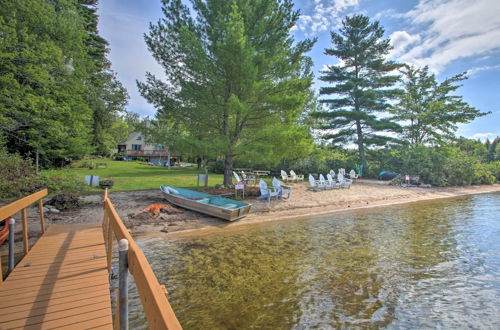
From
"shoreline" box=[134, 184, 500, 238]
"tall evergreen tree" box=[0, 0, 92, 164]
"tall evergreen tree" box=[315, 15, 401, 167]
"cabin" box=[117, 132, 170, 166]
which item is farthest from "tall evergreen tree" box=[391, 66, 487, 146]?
"cabin" box=[117, 132, 170, 166]

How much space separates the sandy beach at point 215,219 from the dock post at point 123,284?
23.3 feet

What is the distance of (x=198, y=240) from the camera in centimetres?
808

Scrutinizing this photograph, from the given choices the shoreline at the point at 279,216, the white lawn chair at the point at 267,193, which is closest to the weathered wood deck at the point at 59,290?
the shoreline at the point at 279,216

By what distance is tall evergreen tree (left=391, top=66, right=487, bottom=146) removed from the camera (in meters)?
27.5

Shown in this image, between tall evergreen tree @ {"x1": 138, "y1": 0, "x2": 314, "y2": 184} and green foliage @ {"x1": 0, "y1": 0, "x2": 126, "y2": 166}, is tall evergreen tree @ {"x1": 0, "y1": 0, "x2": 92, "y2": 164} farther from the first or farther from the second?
tall evergreen tree @ {"x1": 138, "y1": 0, "x2": 314, "y2": 184}

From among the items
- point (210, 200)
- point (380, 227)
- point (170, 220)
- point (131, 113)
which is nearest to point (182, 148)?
point (210, 200)

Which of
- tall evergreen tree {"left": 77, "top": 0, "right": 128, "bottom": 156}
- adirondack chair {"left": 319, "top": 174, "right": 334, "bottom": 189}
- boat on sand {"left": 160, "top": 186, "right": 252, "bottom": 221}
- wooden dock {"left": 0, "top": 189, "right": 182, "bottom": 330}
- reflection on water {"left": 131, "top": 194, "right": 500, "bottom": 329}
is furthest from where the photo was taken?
tall evergreen tree {"left": 77, "top": 0, "right": 128, "bottom": 156}

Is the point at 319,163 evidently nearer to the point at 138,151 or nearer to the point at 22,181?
the point at 22,181

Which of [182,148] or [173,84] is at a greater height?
[173,84]

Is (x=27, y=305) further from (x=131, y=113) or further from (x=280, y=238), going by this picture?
(x=131, y=113)

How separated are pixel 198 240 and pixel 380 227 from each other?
7.34 m

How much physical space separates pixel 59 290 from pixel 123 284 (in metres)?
2.15

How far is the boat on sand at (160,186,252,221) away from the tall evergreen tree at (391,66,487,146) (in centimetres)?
2515

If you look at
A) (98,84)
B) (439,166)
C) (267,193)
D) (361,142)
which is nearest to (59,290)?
(267,193)
